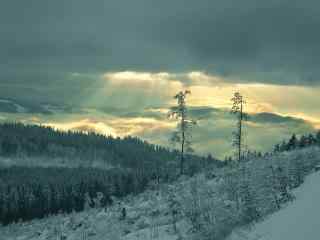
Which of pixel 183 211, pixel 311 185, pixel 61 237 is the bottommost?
pixel 61 237

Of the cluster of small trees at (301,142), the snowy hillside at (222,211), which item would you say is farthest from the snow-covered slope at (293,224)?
the cluster of small trees at (301,142)

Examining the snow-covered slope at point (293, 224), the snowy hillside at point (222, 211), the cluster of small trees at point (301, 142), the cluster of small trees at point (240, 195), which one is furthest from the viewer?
the cluster of small trees at point (301, 142)

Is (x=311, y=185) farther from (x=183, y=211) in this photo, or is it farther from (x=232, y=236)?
(x=183, y=211)

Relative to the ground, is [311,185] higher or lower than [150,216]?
higher

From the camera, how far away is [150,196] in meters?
37.1

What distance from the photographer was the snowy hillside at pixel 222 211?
18320 mm

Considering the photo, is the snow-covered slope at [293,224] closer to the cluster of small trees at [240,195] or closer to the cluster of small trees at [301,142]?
the cluster of small trees at [240,195]

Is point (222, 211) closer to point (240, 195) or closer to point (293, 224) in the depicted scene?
point (240, 195)

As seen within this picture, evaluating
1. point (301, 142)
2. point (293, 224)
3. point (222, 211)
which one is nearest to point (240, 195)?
point (222, 211)

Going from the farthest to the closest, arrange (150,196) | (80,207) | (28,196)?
(28,196)
(80,207)
(150,196)

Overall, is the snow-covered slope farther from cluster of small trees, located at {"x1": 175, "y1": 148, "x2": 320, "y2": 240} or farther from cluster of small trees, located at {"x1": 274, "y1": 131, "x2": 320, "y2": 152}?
cluster of small trees, located at {"x1": 274, "y1": 131, "x2": 320, "y2": 152}

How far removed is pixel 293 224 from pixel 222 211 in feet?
18.4

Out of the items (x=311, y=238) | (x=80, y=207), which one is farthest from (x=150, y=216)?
(x=80, y=207)

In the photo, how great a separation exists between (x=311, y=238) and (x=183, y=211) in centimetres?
1253
